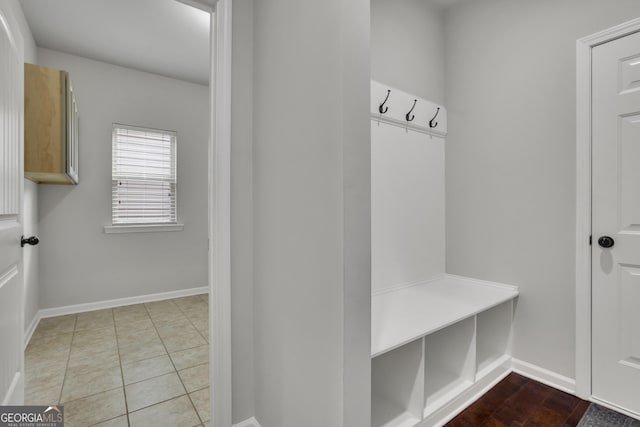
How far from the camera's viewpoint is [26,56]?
2631 millimetres

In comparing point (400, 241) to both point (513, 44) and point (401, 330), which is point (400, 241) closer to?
point (401, 330)

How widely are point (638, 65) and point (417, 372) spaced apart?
200 cm

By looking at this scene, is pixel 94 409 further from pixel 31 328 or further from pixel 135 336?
pixel 31 328

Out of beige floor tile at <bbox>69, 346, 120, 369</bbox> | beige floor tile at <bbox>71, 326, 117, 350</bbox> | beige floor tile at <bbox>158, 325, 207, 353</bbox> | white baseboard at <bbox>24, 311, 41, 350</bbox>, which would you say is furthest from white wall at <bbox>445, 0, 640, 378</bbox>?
white baseboard at <bbox>24, 311, 41, 350</bbox>

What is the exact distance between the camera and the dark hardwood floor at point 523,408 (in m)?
1.61

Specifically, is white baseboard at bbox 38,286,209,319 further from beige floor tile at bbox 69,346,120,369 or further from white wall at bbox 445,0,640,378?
white wall at bbox 445,0,640,378

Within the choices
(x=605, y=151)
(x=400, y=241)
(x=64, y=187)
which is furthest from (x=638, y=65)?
(x=64, y=187)

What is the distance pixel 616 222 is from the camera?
1689 millimetres

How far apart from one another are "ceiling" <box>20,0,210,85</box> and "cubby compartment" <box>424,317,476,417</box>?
319 cm

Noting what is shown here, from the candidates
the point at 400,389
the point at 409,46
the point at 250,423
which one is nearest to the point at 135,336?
the point at 250,423

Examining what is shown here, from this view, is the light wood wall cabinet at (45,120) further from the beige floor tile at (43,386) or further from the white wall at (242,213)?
the white wall at (242,213)

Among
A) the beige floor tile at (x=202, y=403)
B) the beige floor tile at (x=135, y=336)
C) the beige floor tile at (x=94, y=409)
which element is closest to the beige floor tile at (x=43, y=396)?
the beige floor tile at (x=94, y=409)

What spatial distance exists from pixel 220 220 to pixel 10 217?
88 cm

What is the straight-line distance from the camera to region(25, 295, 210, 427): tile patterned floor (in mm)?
1754
